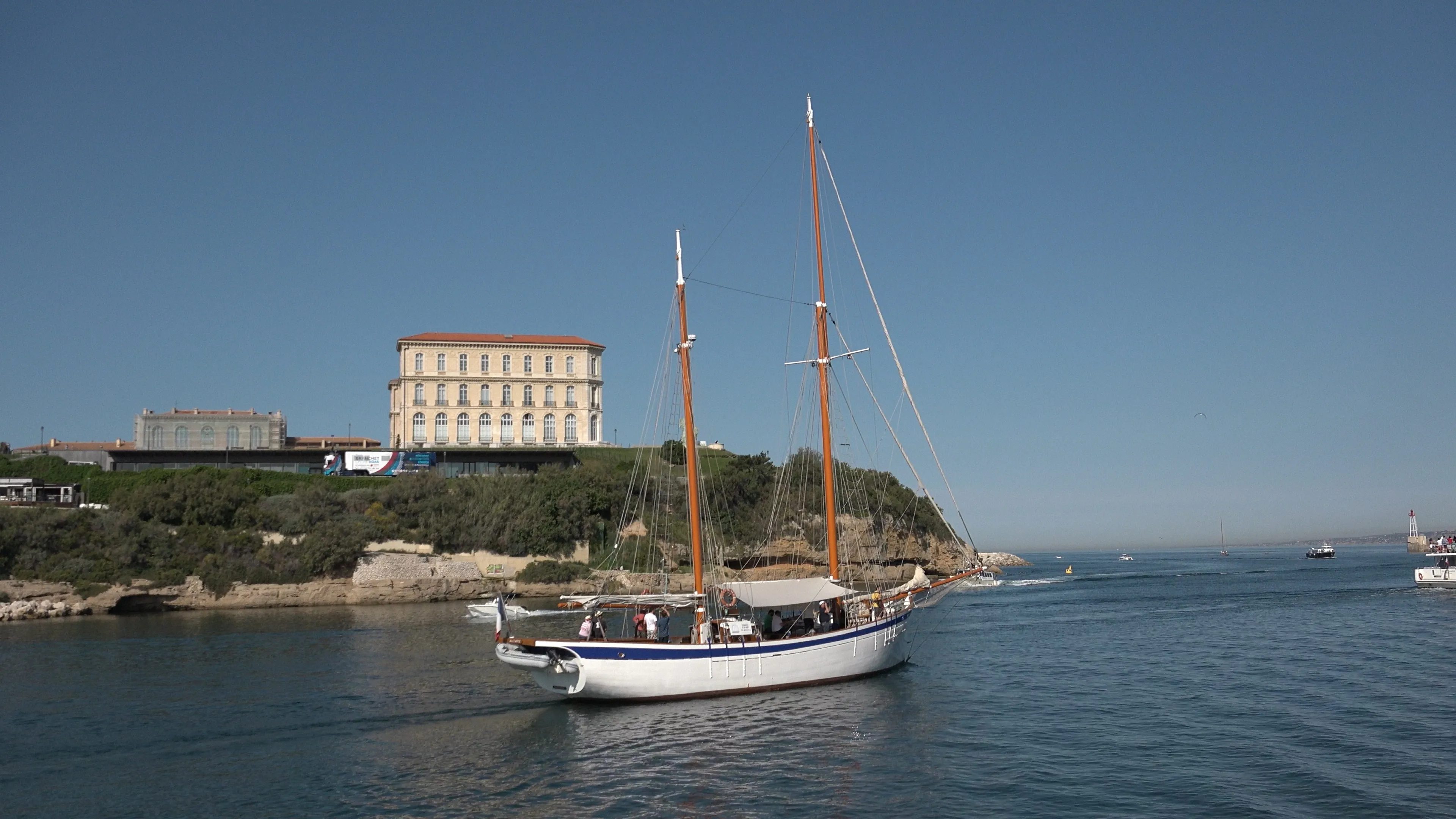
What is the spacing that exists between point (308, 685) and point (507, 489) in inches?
1934

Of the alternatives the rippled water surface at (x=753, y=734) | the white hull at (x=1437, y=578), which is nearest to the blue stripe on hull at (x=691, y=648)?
the rippled water surface at (x=753, y=734)

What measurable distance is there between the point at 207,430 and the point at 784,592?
91410 millimetres

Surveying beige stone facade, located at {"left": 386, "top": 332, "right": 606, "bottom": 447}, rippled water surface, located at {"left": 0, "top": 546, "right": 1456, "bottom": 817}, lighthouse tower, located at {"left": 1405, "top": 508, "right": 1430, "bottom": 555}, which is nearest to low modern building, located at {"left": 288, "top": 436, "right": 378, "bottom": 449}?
beige stone facade, located at {"left": 386, "top": 332, "right": 606, "bottom": 447}

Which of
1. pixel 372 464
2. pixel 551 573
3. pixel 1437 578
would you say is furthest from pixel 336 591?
pixel 1437 578

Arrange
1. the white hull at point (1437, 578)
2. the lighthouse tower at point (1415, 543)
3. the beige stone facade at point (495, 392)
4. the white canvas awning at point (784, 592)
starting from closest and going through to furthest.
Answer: the white canvas awning at point (784, 592) → the white hull at point (1437, 578) → the beige stone facade at point (495, 392) → the lighthouse tower at point (1415, 543)

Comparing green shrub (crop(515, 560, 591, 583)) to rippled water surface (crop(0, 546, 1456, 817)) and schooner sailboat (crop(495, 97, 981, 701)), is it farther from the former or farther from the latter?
schooner sailboat (crop(495, 97, 981, 701))

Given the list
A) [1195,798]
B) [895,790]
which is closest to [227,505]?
[895,790]

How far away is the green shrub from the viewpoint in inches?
2864

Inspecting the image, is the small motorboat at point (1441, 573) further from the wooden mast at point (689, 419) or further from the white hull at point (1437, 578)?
the wooden mast at point (689, 419)

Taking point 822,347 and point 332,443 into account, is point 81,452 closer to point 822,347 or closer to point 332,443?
point 332,443

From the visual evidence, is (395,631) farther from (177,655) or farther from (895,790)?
(895,790)

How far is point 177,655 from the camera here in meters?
37.8

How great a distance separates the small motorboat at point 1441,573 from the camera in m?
67.3

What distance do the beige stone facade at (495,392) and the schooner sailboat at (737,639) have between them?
255 feet
